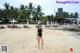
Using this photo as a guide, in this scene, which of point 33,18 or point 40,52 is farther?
point 33,18

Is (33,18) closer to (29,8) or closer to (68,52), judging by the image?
(29,8)

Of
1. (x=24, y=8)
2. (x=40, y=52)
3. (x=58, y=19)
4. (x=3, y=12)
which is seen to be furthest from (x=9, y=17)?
(x=40, y=52)

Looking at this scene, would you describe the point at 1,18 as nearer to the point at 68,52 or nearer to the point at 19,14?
the point at 19,14

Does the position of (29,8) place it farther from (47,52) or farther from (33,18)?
(47,52)

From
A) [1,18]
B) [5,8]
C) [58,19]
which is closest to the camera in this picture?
[58,19]

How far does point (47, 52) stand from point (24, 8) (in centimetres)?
6267

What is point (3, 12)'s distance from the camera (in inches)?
2601

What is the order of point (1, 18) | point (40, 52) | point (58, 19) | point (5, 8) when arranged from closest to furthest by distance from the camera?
point (40, 52) < point (58, 19) < point (1, 18) < point (5, 8)

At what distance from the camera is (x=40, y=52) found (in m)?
8.45

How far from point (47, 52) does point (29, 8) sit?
61.9 meters

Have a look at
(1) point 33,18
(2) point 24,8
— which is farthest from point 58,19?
(2) point 24,8

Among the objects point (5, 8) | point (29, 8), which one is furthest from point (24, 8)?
point (5, 8)

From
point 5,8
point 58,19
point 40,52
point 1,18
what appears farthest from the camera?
point 5,8

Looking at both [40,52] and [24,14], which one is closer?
[40,52]
